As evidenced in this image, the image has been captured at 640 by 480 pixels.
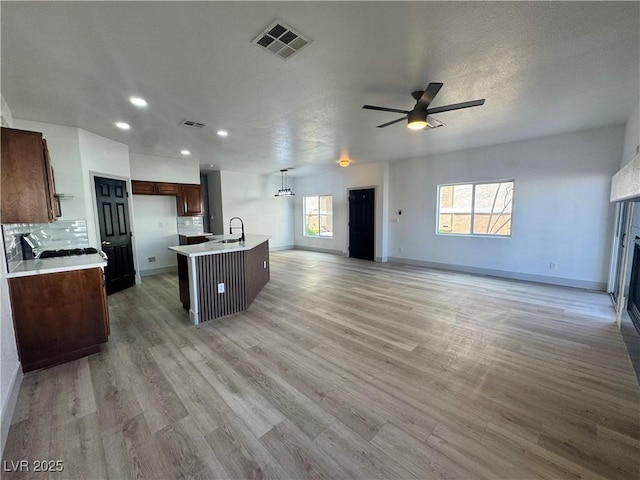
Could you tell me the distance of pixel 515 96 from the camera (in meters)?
3.06

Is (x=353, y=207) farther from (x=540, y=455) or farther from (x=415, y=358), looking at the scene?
(x=540, y=455)

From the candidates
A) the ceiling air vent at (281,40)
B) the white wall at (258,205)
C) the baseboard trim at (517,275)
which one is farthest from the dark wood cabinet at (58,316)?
the baseboard trim at (517,275)

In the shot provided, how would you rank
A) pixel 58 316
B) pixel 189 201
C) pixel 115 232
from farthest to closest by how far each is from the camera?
1. pixel 189 201
2. pixel 115 232
3. pixel 58 316

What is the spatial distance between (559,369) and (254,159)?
6417 mm

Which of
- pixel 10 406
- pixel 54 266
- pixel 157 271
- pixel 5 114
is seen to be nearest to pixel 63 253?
pixel 54 266

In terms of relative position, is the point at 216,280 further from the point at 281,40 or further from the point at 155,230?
the point at 155,230

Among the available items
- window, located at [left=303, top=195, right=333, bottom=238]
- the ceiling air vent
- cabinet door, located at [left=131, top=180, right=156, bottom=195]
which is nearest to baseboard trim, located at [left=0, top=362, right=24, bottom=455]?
the ceiling air vent

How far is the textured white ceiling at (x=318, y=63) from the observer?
1.77m

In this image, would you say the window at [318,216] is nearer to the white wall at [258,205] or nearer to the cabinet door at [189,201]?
the white wall at [258,205]

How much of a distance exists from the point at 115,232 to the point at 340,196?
588cm

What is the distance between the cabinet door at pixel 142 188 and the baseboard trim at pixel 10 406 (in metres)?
4.14

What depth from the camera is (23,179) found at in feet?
7.66

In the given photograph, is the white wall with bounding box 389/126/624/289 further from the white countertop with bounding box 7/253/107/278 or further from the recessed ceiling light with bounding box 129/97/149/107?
the white countertop with bounding box 7/253/107/278

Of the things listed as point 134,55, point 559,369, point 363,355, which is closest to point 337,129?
point 134,55
